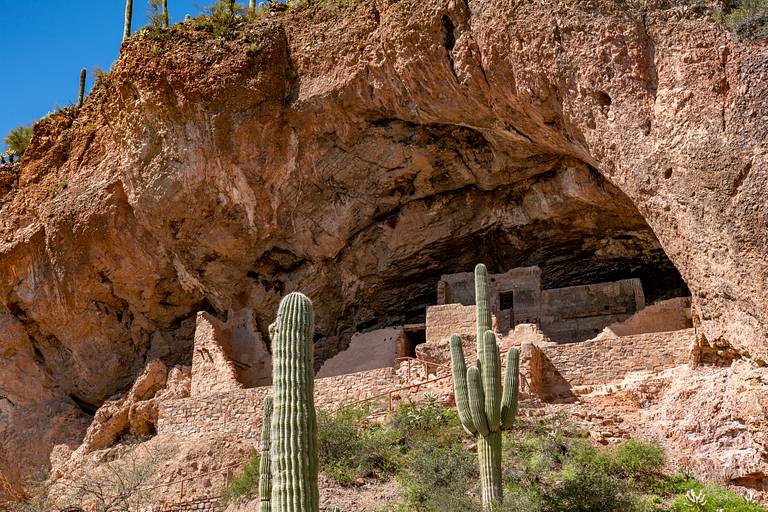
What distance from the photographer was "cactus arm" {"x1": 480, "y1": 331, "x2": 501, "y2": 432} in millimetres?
13469

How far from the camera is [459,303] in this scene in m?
22.8

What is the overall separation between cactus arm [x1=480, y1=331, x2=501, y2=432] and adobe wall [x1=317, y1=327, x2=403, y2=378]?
708cm

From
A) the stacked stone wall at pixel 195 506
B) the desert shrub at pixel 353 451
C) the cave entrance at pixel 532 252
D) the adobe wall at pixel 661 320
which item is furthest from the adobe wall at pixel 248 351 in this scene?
the adobe wall at pixel 661 320

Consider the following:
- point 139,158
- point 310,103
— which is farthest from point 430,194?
point 139,158

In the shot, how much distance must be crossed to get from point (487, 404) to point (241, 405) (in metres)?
8.02

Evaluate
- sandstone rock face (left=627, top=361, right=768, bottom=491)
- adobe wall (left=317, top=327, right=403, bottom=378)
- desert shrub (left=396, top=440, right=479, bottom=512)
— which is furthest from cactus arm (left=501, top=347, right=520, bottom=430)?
adobe wall (left=317, top=327, right=403, bottom=378)

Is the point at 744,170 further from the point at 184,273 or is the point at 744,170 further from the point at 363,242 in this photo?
the point at 184,273

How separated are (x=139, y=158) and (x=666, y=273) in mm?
13366

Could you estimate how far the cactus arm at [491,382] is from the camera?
1347 centimetres

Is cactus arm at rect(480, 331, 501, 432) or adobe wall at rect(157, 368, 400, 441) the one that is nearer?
cactus arm at rect(480, 331, 501, 432)

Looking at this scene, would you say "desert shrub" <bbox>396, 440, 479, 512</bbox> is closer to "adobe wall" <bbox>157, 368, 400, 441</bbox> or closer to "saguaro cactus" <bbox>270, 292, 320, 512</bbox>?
"adobe wall" <bbox>157, 368, 400, 441</bbox>

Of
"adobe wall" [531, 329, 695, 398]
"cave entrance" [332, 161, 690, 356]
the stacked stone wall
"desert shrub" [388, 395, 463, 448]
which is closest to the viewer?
the stacked stone wall

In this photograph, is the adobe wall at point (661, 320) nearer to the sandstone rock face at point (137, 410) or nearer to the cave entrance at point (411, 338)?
the cave entrance at point (411, 338)

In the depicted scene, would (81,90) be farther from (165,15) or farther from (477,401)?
(477,401)
